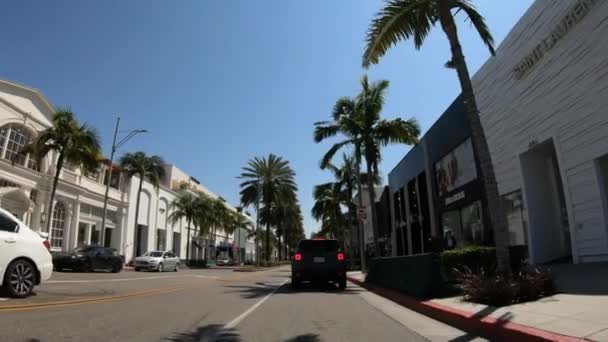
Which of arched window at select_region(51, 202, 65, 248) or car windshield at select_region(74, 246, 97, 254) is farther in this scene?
arched window at select_region(51, 202, 65, 248)

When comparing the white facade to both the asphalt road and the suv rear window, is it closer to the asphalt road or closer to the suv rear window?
the suv rear window

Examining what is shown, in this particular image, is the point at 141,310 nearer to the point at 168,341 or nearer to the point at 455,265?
the point at 168,341

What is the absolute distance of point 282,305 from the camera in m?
11.9

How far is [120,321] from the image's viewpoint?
8.00 meters

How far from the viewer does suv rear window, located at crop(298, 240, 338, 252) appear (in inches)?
707

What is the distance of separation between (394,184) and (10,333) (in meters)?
41.7

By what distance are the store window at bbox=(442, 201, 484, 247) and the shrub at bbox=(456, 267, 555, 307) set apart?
50.5 ft

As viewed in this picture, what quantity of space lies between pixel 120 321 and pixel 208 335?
1834 millimetres

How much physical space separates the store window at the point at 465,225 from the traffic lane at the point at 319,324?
1472cm

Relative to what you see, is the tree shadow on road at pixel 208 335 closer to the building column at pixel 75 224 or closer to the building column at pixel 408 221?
the building column at pixel 75 224

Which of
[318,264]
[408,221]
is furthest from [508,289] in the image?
[408,221]

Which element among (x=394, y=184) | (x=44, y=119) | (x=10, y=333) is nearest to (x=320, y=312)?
(x=10, y=333)

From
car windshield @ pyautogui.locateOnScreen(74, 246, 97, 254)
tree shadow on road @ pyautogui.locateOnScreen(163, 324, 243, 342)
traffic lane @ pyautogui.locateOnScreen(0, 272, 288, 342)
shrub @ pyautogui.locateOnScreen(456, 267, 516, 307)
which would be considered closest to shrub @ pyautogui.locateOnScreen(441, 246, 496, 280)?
shrub @ pyautogui.locateOnScreen(456, 267, 516, 307)

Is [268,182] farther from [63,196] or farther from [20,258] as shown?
[20,258]
